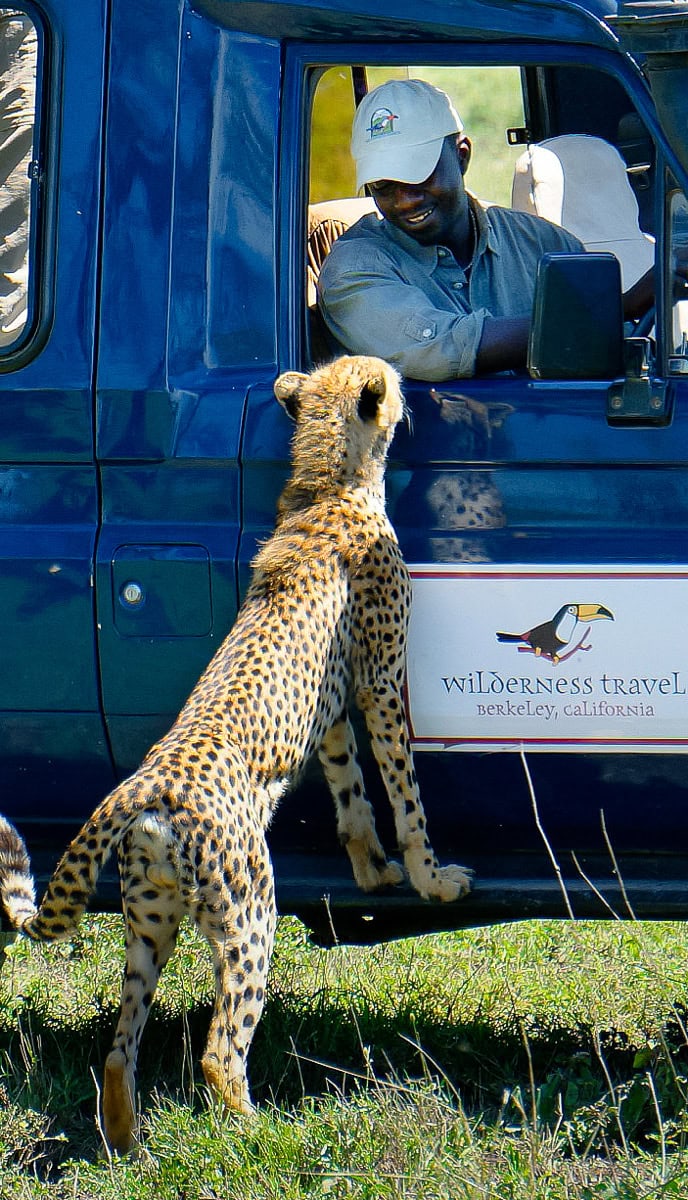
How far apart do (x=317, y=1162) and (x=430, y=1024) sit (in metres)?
0.78

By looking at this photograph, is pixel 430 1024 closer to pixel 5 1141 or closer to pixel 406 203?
pixel 5 1141

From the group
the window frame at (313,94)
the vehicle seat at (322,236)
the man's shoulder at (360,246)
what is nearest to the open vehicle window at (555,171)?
the vehicle seat at (322,236)

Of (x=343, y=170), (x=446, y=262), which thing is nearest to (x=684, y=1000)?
(x=446, y=262)

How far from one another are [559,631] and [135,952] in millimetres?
991

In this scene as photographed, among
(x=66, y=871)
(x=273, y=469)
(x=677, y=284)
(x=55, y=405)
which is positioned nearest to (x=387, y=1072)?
(x=66, y=871)

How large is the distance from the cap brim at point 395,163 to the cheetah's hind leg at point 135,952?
1.52 meters

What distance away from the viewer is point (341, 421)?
3.11 metres

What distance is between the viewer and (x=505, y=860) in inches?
125

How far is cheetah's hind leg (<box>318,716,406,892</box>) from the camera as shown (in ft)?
10.3

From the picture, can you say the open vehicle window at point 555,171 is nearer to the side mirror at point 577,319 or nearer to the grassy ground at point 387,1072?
the side mirror at point 577,319

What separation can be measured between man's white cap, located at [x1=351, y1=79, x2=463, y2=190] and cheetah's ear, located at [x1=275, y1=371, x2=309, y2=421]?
546 mm

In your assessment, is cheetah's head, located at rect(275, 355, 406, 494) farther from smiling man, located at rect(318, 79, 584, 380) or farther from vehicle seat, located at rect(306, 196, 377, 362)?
vehicle seat, located at rect(306, 196, 377, 362)

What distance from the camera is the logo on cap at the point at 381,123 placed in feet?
11.0

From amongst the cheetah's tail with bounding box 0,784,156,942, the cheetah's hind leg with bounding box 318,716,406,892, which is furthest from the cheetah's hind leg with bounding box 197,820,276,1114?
the cheetah's hind leg with bounding box 318,716,406,892
